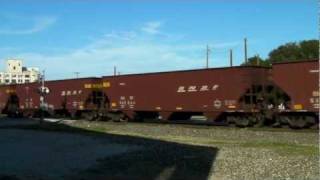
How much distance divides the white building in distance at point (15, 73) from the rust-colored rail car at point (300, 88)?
269ft

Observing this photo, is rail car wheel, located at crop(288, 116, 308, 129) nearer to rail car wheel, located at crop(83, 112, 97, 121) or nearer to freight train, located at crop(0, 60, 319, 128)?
freight train, located at crop(0, 60, 319, 128)

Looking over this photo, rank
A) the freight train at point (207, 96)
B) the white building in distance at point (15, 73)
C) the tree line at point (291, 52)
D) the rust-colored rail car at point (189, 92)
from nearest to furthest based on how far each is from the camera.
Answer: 1. the freight train at point (207, 96)
2. the rust-colored rail car at point (189, 92)
3. the tree line at point (291, 52)
4. the white building in distance at point (15, 73)

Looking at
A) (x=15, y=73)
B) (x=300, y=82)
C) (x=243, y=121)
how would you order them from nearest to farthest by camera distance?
(x=300, y=82) < (x=243, y=121) < (x=15, y=73)

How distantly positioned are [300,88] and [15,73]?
9393 centimetres

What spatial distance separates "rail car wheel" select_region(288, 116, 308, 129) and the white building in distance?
8230cm

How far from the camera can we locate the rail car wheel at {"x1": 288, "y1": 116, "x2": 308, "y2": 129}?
2861cm

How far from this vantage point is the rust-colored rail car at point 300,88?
27920mm

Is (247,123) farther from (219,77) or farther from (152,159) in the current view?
(152,159)

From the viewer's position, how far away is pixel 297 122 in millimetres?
28938

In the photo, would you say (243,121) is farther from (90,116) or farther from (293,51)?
(293,51)

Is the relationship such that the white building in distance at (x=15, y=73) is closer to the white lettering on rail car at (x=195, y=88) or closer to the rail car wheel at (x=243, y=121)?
the white lettering on rail car at (x=195, y=88)

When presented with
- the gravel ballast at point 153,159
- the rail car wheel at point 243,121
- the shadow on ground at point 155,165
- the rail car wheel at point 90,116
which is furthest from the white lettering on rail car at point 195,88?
the shadow on ground at point 155,165

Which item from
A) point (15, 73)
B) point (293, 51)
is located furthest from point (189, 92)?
point (15, 73)

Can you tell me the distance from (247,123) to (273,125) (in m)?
1.39
